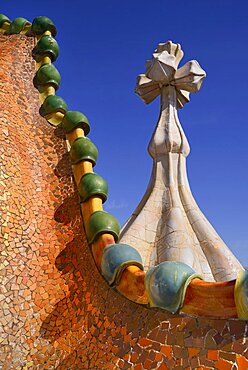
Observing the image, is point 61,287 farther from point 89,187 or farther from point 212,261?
point 212,261

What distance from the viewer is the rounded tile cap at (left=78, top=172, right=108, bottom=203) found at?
3434mm

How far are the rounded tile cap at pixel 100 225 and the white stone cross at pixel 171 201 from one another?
3.50 m

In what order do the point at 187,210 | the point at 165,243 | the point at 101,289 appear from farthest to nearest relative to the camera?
the point at 187,210
the point at 165,243
the point at 101,289

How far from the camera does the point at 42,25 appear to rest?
465 centimetres

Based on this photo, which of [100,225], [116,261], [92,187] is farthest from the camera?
[92,187]

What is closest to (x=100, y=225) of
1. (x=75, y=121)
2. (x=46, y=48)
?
(x=75, y=121)

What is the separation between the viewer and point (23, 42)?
466cm

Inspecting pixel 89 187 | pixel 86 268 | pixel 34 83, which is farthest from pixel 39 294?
pixel 34 83

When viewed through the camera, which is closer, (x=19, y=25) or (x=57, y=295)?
(x=57, y=295)

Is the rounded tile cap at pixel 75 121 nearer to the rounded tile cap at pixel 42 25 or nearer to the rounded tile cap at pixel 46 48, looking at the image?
the rounded tile cap at pixel 46 48

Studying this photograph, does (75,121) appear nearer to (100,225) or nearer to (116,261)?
(100,225)

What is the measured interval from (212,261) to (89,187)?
3998 mm

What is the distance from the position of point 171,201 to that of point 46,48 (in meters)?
3.58

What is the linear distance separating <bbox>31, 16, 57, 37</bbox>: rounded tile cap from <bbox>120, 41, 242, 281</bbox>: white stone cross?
3383 mm
